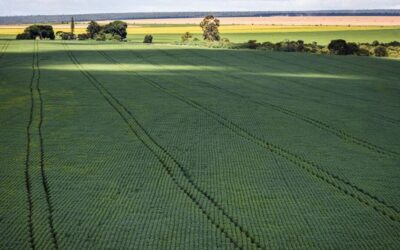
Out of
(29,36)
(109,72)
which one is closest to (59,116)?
(109,72)

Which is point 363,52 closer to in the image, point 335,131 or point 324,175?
point 335,131

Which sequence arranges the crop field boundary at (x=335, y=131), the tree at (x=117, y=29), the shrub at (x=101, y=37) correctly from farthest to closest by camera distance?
the tree at (x=117, y=29) < the shrub at (x=101, y=37) < the crop field boundary at (x=335, y=131)

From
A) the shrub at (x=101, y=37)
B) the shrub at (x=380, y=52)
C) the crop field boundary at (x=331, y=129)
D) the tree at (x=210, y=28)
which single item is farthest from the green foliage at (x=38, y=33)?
the crop field boundary at (x=331, y=129)

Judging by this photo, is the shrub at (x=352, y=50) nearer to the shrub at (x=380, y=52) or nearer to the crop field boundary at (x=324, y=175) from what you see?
the shrub at (x=380, y=52)

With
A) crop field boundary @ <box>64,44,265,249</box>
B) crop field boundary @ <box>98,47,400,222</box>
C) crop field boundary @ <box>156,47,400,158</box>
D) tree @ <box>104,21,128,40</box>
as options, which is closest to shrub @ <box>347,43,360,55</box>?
crop field boundary @ <box>156,47,400,158</box>

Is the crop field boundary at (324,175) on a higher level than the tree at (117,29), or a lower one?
higher

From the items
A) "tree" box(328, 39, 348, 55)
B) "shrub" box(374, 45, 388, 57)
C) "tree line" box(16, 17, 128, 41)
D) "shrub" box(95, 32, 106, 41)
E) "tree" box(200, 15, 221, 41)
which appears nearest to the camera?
"shrub" box(374, 45, 388, 57)

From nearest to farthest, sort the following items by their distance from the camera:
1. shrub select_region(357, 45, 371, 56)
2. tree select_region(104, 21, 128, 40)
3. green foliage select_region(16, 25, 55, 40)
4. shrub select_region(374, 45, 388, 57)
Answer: shrub select_region(374, 45, 388, 57)
shrub select_region(357, 45, 371, 56)
green foliage select_region(16, 25, 55, 40)
tree select_region(104, 21, 128, 40)

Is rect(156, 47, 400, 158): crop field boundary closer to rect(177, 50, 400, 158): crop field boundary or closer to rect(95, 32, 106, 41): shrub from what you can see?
rect(177, 50, 400, 158): crop field boundary

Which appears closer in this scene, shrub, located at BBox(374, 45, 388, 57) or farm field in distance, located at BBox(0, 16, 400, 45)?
shrub, located at BBox(374, 45, 388, 57)
